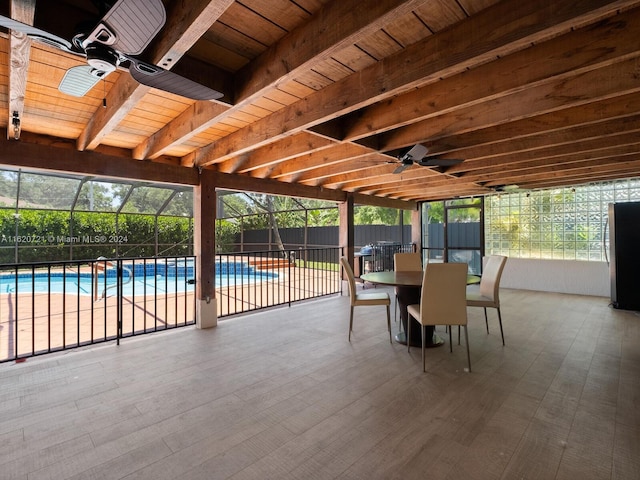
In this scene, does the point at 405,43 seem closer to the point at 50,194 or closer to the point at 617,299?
the point at 617,299

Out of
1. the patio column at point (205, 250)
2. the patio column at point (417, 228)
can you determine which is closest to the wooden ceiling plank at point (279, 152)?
the patio column at point (205, 250)

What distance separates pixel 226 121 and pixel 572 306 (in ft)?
19.0

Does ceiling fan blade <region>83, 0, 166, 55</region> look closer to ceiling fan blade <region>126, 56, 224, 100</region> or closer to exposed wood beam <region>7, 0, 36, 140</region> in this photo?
ceiling fan blade <region>126, 56, 224, 100</region>

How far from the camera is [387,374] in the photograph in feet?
8.66

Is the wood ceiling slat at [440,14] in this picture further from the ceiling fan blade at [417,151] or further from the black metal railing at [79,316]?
the black metal railing at [79,316]

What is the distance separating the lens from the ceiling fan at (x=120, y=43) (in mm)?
1116

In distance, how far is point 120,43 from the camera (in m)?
1.29

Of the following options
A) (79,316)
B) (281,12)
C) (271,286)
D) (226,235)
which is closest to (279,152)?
(281,12)

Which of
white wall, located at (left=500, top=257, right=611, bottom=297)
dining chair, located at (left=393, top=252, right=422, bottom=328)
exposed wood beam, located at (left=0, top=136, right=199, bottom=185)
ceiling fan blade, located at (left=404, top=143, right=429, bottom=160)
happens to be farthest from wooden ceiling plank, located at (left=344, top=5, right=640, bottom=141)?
white wall, located at (left=500, top=257, right=611, bottom=297)

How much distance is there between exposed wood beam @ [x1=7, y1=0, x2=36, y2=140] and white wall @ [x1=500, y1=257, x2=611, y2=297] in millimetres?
7761

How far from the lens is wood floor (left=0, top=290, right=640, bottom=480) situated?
161cm

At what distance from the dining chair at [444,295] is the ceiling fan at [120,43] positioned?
7.19 feet

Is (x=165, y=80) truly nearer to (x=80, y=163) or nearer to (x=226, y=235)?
(x=80, y=163)

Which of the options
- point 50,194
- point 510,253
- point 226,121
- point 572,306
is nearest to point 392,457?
point 226,121
